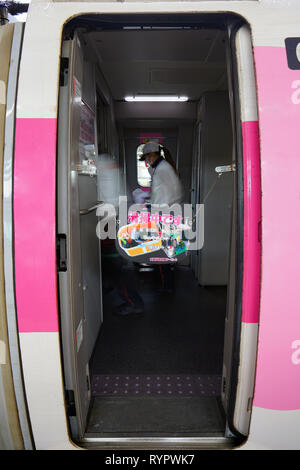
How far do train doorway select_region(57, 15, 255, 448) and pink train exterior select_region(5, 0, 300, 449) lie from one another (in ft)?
0.23

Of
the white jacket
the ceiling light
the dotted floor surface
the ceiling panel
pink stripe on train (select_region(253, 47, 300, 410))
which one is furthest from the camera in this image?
the ceiling light

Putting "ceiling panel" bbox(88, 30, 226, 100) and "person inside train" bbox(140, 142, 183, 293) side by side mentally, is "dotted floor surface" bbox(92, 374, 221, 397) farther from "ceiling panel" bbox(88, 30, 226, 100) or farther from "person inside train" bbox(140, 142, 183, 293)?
"ceiling panel" bbox(88, 30, 226, 100)

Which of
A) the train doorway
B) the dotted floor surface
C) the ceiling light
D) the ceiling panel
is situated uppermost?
the ceiling light

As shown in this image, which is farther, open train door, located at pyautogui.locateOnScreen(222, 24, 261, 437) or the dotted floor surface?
the dotted floor surface

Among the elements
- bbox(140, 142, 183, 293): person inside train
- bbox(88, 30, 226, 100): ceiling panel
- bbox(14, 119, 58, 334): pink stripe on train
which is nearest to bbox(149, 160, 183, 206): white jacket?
bbox(140, 142, 183, 293): person inside train

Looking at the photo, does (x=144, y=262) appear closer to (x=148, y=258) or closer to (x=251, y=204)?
(x=148, y=258)

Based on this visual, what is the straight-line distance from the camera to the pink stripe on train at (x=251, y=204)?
4.30 feet

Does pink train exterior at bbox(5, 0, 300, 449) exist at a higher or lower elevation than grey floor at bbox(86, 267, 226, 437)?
higher

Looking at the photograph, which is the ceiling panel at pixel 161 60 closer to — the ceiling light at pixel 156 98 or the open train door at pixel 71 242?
the ceiling light at pixel 156 98

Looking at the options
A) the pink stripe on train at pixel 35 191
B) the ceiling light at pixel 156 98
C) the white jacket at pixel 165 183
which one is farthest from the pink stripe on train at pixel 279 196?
the ceiling light at pixel 156 98

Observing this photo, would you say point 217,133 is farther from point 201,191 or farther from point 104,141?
point 104,141

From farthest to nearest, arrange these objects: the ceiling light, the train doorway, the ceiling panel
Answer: the ceiling light
the ceiling panel
the train doorway

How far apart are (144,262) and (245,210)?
1379 millimetres

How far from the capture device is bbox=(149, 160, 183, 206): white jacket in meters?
2.96
